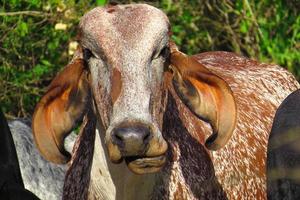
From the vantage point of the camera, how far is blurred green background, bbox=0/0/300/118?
11680 mm

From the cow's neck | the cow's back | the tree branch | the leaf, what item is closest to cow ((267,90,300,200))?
the cow's neck

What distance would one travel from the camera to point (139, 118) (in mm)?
6977

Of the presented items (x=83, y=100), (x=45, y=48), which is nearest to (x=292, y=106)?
(x=83, y=100)

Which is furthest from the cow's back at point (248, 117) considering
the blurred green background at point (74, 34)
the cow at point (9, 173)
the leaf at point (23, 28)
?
the blurred green background at point (74, 34)

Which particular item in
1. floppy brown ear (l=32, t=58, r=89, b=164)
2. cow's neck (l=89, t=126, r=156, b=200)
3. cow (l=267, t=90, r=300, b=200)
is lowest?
cow's neck (l=89, t=126, r=156, b=200)

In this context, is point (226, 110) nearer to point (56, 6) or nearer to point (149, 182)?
point (149, 182)

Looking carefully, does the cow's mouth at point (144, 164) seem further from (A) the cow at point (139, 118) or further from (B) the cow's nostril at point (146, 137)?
(B) the cow's nostril at point (146, 137)

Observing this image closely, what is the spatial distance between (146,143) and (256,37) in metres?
5.90

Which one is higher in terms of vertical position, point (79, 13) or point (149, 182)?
point (149, 182)

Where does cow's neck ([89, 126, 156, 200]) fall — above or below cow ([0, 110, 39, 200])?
above

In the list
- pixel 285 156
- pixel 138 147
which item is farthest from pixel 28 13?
pixel 285 156

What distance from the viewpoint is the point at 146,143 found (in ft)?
22.9

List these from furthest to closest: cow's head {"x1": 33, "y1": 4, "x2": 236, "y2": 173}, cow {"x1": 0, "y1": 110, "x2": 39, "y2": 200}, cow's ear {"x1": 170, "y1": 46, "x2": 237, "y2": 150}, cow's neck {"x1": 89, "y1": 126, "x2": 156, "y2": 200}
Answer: cow {"x1": 0, "y1": 110, "x2": 39, "y2": 200} → cow's ear {"x1": 170, "y1": 46, "x2": 237, "y2": 150} → cow's neck {"x1": 89, "y1": 126, "x2": 156, "y2": 200} → cow's head {"x1": 33, "y1": 4, "x2": 236, "y2": 173}

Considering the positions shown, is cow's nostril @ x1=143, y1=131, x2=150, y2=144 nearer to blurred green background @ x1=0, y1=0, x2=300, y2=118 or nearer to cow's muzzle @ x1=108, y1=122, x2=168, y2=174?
cow's muzzle @ x1=108, y1=122, x2=168, y2=174
